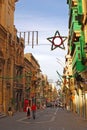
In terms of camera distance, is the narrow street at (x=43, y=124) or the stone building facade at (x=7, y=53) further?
the stone building facade at (x=7, y=53)

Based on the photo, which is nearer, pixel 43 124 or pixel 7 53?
pixel 43 124

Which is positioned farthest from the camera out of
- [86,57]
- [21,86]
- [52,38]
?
[21,86]

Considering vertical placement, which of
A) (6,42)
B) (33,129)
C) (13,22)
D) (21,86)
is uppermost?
(13,22)

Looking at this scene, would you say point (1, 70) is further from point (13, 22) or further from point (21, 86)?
point (21, 86)

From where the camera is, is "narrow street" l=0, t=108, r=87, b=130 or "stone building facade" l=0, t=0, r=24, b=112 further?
"stone building facade" l=0, t=0, r=24, b=112

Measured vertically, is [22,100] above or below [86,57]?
below

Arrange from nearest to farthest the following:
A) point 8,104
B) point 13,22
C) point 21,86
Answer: point 8,104, point 13,22, point 21,86

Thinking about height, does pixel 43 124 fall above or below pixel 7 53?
below

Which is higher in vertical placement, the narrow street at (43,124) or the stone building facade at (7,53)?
the stone building facade at (7,53)

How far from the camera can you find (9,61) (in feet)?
Answer: 186

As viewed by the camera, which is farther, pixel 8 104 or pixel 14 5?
pixel 14 5

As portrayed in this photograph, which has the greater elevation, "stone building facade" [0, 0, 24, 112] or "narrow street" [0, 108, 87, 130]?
"stone building facade" [0, 0, 24, 112]

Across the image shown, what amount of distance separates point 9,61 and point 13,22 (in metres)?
7.43

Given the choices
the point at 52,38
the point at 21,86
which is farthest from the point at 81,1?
the point at 21,86
